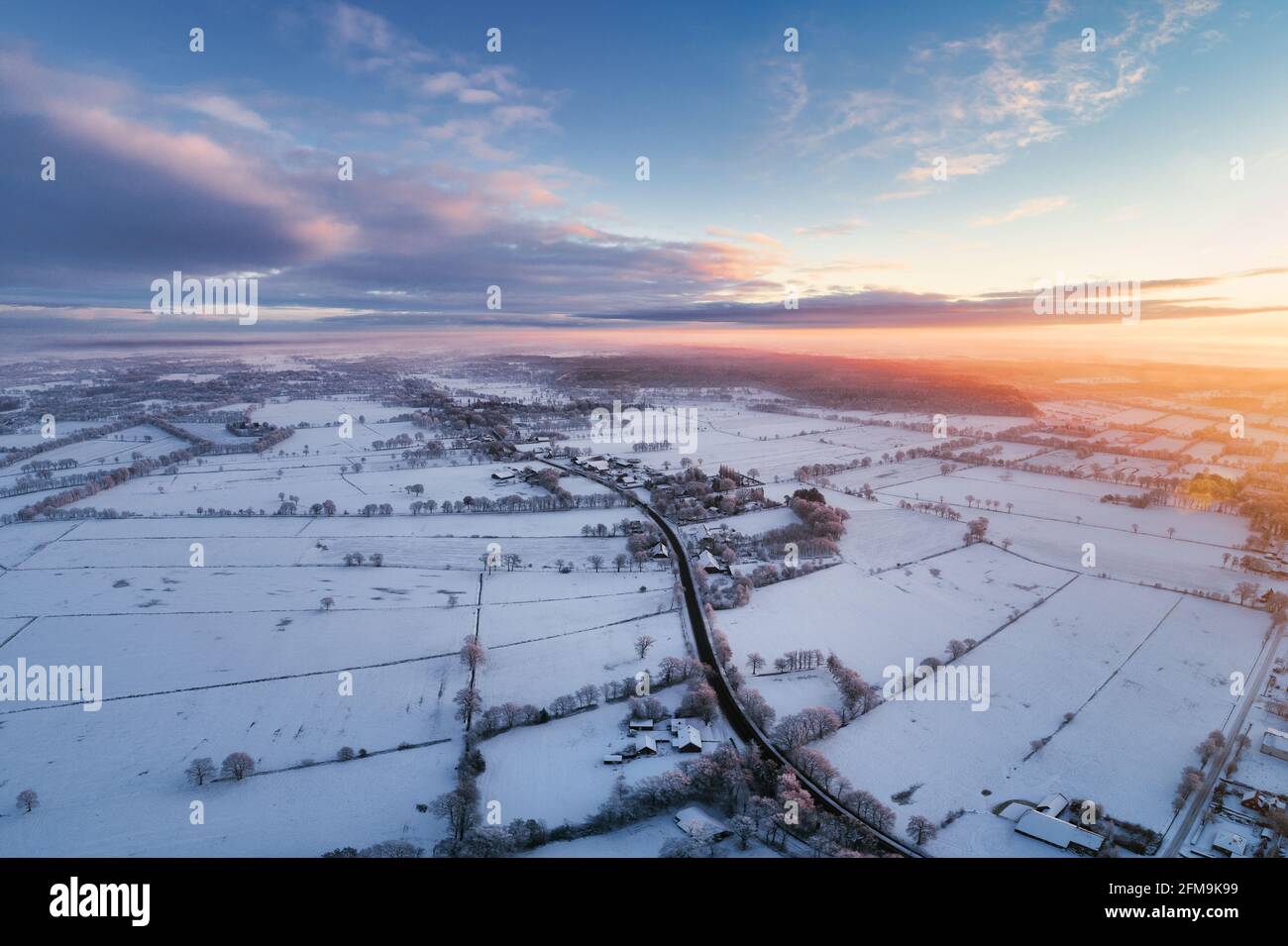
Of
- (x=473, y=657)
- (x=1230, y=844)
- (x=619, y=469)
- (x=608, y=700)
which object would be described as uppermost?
(x=619, y=469)

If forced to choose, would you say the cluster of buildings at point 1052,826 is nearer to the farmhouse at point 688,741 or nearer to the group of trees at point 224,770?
the farmhouse at point 688,741

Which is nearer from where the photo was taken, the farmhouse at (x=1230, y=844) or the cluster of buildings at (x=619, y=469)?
the farmhouse at (x=1230, y=844)

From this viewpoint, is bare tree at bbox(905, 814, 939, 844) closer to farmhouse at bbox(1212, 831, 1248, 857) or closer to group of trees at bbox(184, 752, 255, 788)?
farmhouse at bbox(1212, 831, 1248, 857)

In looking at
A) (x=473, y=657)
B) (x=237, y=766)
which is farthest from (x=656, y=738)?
(x=237, y=766)

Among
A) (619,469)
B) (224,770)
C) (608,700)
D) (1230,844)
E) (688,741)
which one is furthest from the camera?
(619,469)

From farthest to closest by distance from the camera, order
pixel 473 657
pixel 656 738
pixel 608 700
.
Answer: pixel 473 657 < pixel 608 700 < pixel 656 738

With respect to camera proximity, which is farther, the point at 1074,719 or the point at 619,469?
the point at 619,469

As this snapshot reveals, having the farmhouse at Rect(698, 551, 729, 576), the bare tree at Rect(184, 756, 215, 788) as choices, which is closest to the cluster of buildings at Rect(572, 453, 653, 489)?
the farmhouse at Rect(698, 551, 729, 576)

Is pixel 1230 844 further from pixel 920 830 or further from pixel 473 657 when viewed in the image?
pixel 473 657

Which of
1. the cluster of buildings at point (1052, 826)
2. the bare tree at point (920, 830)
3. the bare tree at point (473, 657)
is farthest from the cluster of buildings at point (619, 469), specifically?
the cluster of buildings at point (1052, 826)
